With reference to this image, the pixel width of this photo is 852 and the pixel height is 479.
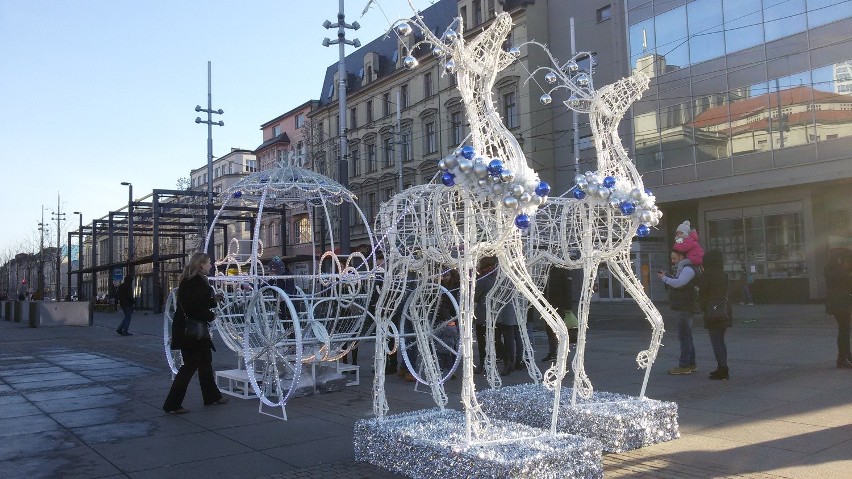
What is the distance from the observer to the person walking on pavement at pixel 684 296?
29.1 ft

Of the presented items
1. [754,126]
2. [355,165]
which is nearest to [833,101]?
[754,126]

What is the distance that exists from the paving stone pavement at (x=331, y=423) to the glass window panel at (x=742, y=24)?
592 inches

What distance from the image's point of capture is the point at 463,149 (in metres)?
4.46

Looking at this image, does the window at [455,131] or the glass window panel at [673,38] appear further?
the window at [455,131]

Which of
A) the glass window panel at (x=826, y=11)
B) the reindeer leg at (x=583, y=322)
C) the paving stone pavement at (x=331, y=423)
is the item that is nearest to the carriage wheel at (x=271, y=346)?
the paving stone pavement at (x=331, y=423)

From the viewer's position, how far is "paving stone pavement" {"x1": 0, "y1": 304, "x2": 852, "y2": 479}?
5293 mm

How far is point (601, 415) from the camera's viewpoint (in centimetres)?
563

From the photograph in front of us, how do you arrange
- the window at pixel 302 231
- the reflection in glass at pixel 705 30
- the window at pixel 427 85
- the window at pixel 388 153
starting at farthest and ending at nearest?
the window at pixel 302 231 < the window at pixel 388 153 < the window at pixel 427 85 < the reflection in glass at pixel 705 30

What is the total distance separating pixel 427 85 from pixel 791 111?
21.0 metres

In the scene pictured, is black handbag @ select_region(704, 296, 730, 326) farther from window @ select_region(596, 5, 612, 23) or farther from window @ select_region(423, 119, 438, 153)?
window @ select_region(423, 119, 438, 153)

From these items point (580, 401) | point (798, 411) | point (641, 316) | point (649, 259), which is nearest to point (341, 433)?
point (580, 401)

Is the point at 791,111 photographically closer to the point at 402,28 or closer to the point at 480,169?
the point at 402,28

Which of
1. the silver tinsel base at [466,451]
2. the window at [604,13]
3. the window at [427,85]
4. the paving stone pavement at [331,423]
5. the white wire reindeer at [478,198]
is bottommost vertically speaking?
the paving stone pavement at [331,423]

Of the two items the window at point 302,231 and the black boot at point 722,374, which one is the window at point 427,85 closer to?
the window at point 302,231
